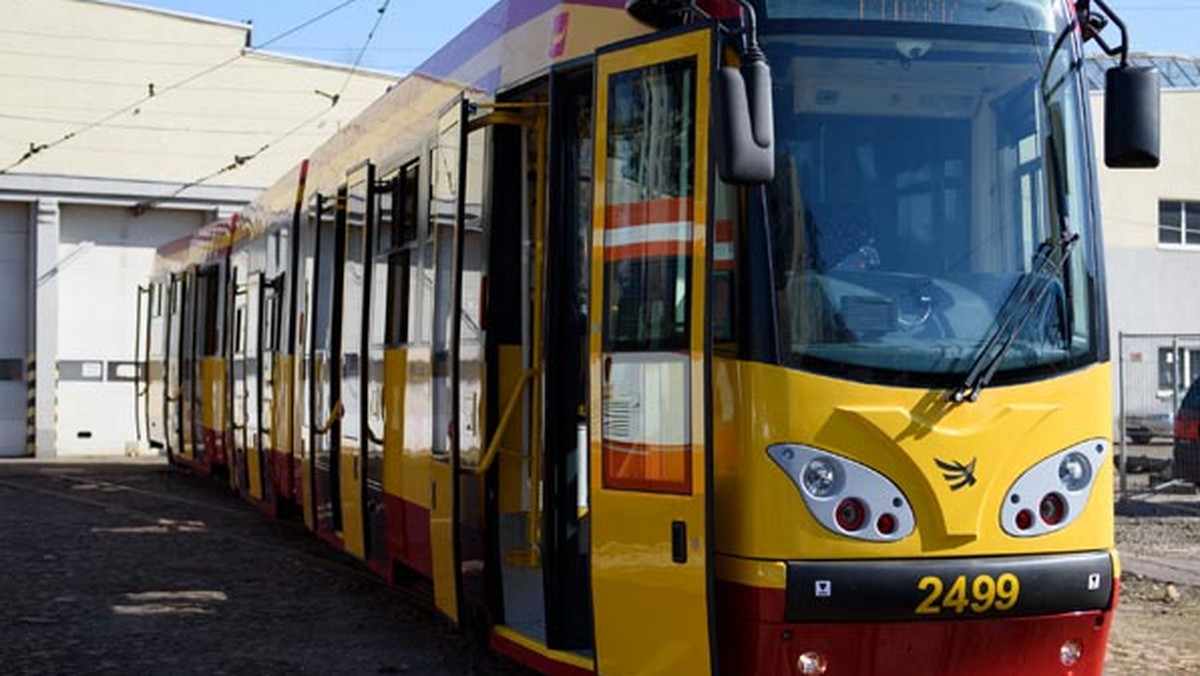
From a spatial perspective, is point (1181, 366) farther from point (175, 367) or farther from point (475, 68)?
point (475, 68)

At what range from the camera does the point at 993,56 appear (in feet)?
22.0

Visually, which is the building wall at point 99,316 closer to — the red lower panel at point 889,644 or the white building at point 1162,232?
the white building at point 1162,232

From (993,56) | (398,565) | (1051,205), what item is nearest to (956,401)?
(1051,205)

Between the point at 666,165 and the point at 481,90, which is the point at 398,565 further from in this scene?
the point at 666,165

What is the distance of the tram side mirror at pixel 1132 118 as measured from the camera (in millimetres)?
6683

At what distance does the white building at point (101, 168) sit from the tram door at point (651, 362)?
27080mm

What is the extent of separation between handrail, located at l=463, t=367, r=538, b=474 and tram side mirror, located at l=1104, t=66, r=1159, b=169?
278 cm

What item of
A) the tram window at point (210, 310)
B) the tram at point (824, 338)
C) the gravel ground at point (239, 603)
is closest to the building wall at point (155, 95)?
the tram window at point (210, 310)

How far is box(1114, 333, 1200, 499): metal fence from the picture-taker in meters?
22.1

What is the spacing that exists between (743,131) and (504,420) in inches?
98.1

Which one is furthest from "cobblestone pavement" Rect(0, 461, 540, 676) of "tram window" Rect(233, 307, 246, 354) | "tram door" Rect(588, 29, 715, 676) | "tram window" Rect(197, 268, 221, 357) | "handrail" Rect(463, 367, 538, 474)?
"tram door" Rect(588, 29, 715, 676)

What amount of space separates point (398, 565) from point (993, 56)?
516 cm

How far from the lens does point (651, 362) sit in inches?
259

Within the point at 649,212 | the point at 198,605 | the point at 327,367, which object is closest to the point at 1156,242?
the point at 327,367
